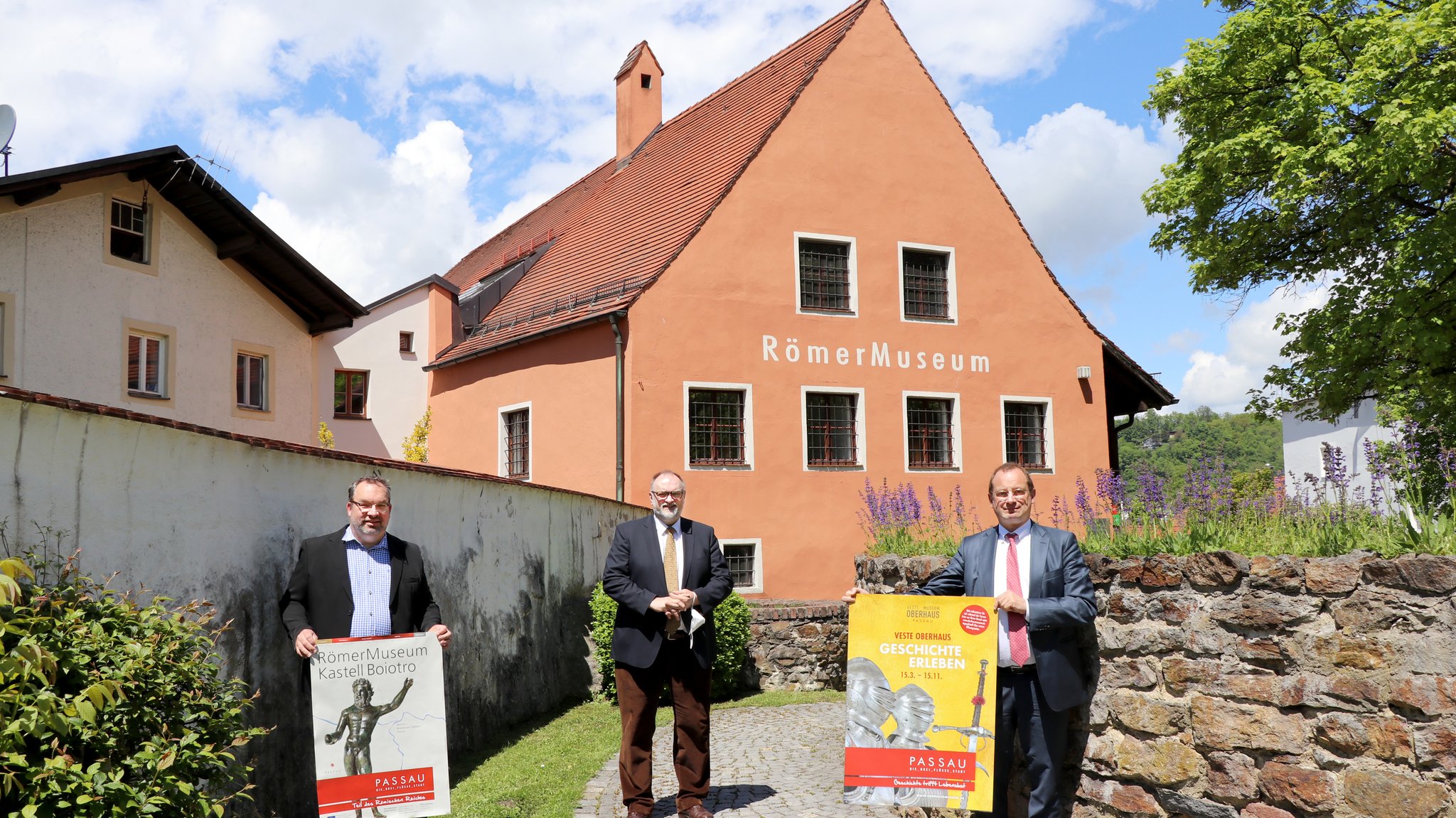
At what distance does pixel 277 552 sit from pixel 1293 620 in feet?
16.9

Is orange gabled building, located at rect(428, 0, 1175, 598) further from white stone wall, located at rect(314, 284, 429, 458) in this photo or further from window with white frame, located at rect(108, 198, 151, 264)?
window with white frame, located at rect(108, 198, 151, 264)

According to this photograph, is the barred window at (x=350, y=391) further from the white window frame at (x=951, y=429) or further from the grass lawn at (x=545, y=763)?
the grass lawn at (x=545, y=763)

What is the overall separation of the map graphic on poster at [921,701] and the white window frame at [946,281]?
13711 millimetres

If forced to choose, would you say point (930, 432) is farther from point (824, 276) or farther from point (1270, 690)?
point (1270, 690)

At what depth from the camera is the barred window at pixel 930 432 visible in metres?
18.7

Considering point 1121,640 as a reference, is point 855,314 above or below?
above

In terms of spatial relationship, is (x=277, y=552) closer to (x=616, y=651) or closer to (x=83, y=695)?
(x=616, y=651)

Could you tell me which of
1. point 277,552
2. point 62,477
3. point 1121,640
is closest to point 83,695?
point 62,477

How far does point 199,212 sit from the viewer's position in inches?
708

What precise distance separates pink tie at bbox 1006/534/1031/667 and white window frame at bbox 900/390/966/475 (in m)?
13.3

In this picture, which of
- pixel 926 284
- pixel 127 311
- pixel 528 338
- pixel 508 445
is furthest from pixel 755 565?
pixel 127 311

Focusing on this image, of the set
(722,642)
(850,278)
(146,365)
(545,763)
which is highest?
(850,278)

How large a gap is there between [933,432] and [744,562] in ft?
13.1

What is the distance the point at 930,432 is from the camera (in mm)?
18875
